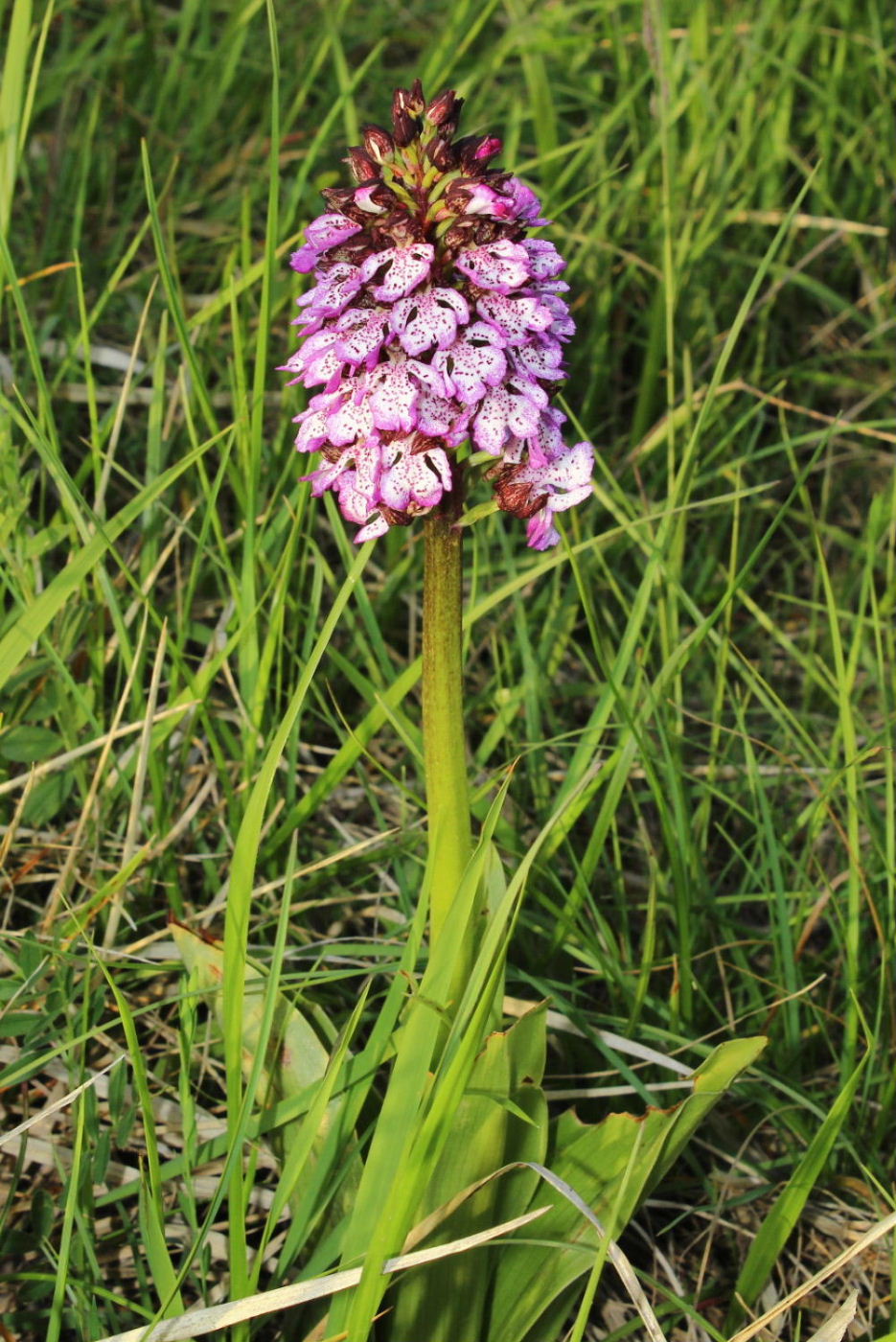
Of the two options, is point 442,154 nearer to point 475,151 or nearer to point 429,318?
point 475,151

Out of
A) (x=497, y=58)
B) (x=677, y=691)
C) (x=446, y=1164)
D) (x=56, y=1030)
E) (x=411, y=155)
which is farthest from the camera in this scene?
(x=497, y=58)

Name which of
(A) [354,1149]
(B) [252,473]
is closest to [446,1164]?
(A) [354,1149]

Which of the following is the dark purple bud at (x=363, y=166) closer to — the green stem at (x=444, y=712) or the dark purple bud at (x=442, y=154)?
the dark purple bud at (x=442, y=154)

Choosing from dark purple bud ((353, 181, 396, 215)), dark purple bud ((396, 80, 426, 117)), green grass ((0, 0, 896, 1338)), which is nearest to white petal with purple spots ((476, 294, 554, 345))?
dark purple bud ((353, 181, 396, 215))

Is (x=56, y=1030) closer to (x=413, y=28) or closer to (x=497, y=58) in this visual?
(x=497, y=58)

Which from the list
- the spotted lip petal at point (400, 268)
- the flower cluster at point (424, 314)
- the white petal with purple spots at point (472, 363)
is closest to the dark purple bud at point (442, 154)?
the flower cluster at point (424, 314)

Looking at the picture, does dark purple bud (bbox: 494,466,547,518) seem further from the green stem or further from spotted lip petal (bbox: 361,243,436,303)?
spotted lip petal (bbox: 361,243,436,303)
